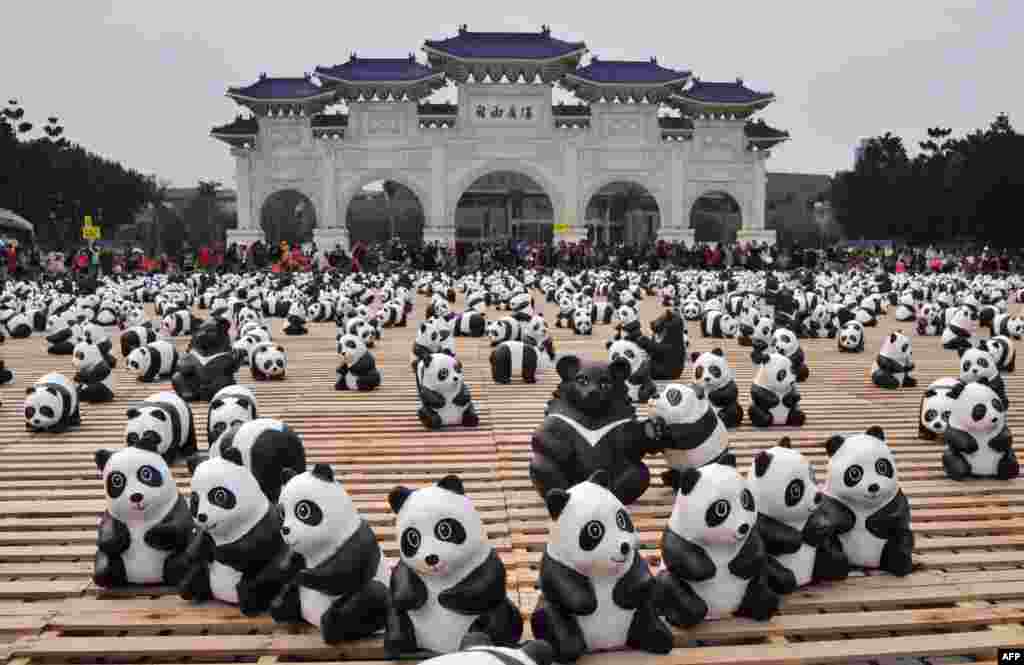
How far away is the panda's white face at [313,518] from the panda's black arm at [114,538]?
92 centimetres

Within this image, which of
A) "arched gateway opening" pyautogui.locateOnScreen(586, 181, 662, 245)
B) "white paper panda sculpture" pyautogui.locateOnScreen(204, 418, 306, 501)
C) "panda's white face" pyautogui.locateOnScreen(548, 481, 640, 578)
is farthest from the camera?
"arched gateway opening" pyautogui.locateOnScreen(586, 181, 662, 245)

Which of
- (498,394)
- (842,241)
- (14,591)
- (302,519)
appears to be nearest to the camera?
(302,519)

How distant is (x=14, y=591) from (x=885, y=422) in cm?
608

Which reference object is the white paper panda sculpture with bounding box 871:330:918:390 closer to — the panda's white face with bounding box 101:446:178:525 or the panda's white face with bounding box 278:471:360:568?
the panda's white face with bounding box 278:471:360:568

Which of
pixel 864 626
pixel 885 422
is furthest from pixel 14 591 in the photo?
pixel 885 422

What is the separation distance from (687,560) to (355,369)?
548cm

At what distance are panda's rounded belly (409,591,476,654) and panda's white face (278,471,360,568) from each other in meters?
0.43

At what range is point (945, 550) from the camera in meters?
4.20

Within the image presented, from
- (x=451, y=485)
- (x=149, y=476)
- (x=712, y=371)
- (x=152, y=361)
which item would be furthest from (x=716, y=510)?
(x=152, y=361)

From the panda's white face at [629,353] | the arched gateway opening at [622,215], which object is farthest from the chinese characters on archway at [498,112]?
the panda's white face at [629,353]

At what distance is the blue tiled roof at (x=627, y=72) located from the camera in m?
35.3

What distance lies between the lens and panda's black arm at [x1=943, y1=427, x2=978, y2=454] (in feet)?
17.1

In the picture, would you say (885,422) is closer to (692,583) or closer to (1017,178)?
(692,583)

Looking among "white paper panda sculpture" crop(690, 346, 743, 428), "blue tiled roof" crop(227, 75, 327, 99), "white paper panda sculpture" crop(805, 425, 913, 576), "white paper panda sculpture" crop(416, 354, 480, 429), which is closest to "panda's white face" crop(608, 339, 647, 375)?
"white paper panda sculpture" crop(690, 346, 743, 428)
